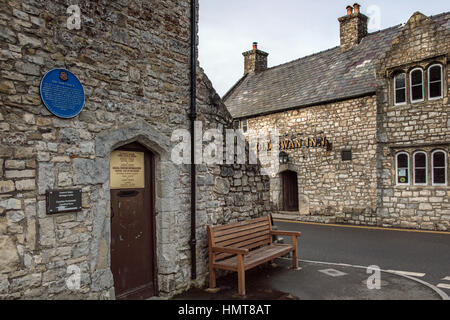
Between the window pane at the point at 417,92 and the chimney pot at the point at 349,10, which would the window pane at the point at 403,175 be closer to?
the window pane at the point at 417,92

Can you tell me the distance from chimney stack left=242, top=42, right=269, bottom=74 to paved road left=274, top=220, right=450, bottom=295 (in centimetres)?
1265

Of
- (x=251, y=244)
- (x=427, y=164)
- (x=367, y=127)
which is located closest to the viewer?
(x=251, y=244)

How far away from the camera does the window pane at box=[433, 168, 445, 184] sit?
12.1 metres

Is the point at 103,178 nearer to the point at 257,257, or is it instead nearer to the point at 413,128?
the point at 257,257

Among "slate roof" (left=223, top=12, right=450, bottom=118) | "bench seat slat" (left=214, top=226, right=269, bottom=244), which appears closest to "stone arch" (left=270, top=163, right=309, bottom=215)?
"slate roof" (left=223, top=12, right=450, bottom=118)

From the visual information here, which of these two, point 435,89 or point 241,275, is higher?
point 435,89

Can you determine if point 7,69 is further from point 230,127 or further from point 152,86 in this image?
point 230,127

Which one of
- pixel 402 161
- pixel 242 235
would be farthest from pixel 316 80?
pixel 242 235

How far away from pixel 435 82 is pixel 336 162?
4.43 meters

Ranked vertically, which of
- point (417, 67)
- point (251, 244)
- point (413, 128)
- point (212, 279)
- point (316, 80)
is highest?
point (316, 80)

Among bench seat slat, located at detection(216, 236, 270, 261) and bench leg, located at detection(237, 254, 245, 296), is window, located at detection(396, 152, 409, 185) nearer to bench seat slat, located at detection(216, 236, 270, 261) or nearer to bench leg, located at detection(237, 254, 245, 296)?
bench seat slat, located at detection(216, 236, 270, 261)

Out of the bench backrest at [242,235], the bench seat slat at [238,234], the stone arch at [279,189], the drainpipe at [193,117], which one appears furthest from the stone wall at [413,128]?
the drainpipe at [193,117]

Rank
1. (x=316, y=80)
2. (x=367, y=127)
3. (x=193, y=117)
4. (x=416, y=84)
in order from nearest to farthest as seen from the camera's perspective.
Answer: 1. (x=193, y=117)
2. (x=416, y=84)
3. (x=367, y=127)
4. (x=316, y=80)

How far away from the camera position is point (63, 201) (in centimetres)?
426
